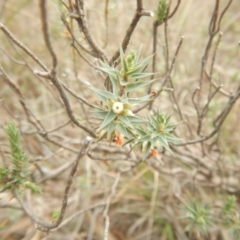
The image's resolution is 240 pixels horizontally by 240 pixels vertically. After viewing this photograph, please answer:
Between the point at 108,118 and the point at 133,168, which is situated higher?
the point at 108,118

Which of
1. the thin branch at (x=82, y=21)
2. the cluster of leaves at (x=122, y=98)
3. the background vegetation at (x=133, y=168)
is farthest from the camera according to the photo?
the background vegetation at (x=133, y=168)

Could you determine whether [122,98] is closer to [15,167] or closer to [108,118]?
[108,118]

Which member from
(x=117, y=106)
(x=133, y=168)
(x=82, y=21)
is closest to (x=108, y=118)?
(x=117, y=106)

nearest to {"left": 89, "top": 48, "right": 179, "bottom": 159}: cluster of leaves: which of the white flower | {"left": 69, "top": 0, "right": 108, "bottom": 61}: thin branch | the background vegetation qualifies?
the white flower

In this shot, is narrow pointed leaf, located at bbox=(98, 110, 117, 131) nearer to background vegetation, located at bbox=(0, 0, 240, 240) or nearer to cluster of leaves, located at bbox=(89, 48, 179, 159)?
cluster of leaves, located at bbox=(89, 48, 179, 159)

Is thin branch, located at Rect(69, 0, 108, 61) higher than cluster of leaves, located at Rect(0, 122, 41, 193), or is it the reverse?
thin branch, located at Rect(69, 0, 108, 61)

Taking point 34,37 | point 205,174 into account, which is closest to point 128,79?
point 205,174

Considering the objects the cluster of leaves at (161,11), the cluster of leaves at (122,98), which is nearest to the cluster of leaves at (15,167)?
the cluster of leaves at (122,98)

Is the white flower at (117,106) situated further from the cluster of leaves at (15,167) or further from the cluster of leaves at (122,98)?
the cluster of leaves at (15,167)
